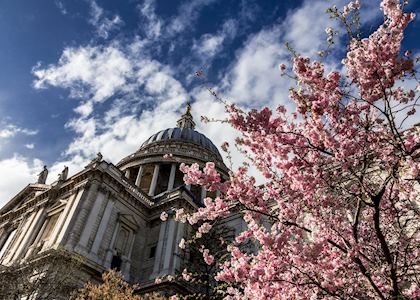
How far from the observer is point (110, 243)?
940 inches

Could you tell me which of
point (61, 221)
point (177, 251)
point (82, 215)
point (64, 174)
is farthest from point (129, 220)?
point (64, 174)

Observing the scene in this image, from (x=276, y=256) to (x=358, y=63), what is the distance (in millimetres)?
5483

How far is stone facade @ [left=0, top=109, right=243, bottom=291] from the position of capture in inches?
873

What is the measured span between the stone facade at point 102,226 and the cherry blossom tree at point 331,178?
14.4m

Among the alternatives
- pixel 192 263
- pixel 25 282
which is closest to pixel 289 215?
pixel 25 282

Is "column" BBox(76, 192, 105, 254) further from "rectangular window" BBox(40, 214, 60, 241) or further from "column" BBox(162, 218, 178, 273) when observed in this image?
"column" BBox(162, 218, 178, 273)

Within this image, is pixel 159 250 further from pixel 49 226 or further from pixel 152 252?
pixel 49 226

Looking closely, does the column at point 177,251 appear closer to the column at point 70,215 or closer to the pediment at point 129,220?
the pediment at point 129,220

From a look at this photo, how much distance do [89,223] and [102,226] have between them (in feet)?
3.31

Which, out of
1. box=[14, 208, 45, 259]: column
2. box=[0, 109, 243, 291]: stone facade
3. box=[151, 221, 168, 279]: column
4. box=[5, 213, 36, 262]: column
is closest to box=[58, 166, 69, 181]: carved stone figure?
box=[0, 109, 243, 291]: stone facade

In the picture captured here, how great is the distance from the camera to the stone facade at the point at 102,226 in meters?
22.2

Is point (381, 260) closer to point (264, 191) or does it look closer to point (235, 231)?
point (264, 191)

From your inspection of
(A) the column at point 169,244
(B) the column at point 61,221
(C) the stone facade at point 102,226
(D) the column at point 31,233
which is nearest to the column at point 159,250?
(C) the stone facade at point 102,226

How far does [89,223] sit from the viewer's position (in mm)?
22734
